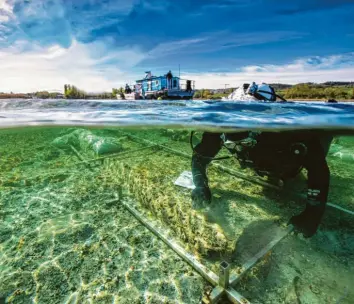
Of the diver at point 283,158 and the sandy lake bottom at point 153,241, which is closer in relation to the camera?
the sandy lake bottom at point 153,241

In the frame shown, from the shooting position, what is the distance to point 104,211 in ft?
17.4

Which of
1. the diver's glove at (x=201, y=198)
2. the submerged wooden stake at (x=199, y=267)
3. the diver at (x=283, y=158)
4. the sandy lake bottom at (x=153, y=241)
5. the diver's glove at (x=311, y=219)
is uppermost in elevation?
the diver at (x=283, y=158)

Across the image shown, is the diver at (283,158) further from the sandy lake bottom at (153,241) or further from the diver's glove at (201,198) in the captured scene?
the sandy lake bottom at (153,241)

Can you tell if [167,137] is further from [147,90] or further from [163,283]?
[147,90]

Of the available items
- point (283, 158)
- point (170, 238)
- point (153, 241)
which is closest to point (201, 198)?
point (170, 238)

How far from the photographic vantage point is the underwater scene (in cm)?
311

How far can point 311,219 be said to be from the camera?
367 centimetres

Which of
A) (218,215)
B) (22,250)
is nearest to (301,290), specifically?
(218,215)

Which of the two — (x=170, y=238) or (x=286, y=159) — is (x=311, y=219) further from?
(x=170, y=238)

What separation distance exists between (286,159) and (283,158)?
0.06m

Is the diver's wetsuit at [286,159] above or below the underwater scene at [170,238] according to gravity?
above

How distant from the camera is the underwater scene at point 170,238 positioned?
3107 millimetres

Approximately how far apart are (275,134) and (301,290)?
3.19 meters

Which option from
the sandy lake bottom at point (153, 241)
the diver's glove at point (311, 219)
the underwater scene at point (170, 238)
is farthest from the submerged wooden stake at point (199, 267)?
the diver's glove at point (311, 219)
